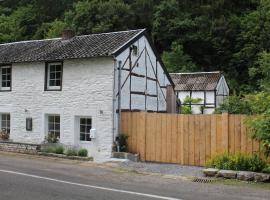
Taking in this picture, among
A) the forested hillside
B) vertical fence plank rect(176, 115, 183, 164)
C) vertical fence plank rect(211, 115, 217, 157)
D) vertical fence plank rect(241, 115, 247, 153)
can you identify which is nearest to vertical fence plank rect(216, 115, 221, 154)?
vertical fence plank rect(211, 115, 217, 157)

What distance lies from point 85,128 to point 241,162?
8.70 m

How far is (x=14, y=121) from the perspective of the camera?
24469 millimetres

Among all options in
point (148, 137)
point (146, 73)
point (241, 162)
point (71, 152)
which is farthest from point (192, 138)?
point (146, 73)

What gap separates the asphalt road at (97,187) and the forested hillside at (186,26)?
42.6 metres

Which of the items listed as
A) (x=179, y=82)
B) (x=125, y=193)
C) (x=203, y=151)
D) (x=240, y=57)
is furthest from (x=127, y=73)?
(x=240, y=57)

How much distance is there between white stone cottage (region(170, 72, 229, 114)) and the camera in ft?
137

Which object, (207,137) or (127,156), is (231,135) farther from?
(127,156)

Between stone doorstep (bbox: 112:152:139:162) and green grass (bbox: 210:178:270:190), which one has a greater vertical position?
stone doorstep (bbox: 112:152:139:162)

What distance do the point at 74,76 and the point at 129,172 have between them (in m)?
7.33

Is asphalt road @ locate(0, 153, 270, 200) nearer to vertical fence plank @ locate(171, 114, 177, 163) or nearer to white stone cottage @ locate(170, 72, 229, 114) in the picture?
vertical fence plank @ locate(171, 114, 177, 163)

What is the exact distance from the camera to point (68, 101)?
22.3m

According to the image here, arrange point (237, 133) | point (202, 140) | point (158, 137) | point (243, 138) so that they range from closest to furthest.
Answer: point (243, 138)
point (237, 133)
point (202, 140)
point (158, 137)

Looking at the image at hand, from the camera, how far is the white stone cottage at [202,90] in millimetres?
Result: 41625

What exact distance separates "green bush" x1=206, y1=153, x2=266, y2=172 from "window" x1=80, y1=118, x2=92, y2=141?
7464 mm
